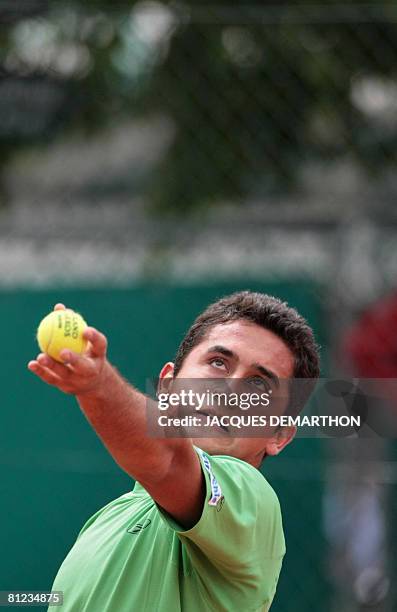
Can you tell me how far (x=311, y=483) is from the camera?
4074 mm

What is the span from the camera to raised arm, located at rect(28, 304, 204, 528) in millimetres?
1912

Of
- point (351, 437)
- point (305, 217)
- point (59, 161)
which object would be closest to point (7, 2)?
point (59, 161)

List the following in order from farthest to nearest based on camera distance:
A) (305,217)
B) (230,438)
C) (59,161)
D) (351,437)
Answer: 1. (59,161)
2. (305,217)
3. (351,437)
4. (230,438)

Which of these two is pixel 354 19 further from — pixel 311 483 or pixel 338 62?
pixel 311 483

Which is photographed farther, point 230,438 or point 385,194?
point 385,194

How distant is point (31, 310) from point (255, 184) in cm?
94

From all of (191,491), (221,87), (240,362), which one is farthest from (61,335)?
(221,87)

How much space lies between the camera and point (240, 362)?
247 cm

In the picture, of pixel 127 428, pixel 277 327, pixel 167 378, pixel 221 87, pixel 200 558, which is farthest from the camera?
pixel 221 87

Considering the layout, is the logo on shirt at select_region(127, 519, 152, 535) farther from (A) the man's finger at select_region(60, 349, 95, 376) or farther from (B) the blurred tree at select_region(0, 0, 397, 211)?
(B) the blurred tree at select_region(0, 0, 397, 211)

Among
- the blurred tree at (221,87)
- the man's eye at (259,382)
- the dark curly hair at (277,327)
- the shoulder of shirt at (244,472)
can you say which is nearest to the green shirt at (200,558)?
the shoulder of shirt at (244,472)

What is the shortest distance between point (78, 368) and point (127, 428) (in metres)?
0.19

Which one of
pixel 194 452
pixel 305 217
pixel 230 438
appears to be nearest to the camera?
pixel 194 452

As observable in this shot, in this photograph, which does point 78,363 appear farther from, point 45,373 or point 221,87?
point 221,87
